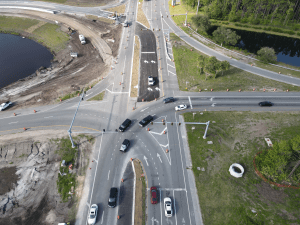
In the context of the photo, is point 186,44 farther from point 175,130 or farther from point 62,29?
point 62,29

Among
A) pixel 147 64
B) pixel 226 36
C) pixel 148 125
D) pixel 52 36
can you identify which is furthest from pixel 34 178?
pixel 226 36

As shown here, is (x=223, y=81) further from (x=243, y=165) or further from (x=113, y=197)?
(x=113, y=197)

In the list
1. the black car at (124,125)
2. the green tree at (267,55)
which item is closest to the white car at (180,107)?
the black car at (124,125)

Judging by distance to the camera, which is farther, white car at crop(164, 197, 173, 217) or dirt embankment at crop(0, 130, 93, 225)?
dirt embankment at crop(0, 130, 93, 225)

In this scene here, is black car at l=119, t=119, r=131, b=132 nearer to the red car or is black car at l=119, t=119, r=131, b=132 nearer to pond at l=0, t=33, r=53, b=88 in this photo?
the red car

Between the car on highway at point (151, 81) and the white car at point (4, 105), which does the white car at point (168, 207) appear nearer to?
the car on highway at point (151, 81)

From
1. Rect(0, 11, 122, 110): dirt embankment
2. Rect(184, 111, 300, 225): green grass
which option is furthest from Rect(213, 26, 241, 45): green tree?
Rect(0, 11, 122, 110): dirt embankment
